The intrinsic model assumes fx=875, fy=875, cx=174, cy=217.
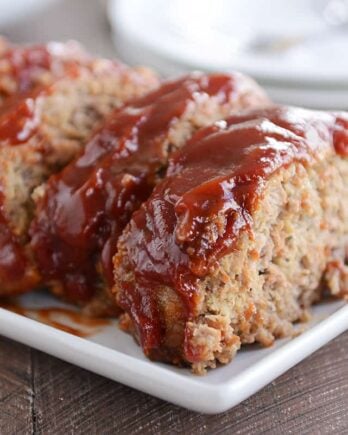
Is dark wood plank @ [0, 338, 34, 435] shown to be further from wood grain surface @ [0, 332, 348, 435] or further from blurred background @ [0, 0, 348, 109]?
blurred background @ [0, 0, 348, 109]

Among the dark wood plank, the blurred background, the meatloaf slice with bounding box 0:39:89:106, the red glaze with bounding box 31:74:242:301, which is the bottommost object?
the dark wood plank

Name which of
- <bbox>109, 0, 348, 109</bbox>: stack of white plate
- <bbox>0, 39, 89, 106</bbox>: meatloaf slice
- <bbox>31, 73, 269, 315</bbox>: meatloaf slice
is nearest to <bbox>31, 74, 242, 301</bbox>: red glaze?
<bbox>31, 73, 269, 315</bbox>: meatloaf slice

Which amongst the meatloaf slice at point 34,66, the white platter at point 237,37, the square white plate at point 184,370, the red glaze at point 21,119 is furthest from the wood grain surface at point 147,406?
the white platter at point 237,37

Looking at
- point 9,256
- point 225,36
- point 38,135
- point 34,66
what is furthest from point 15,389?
point 225,36

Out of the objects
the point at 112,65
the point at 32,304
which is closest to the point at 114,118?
the point at 112,65

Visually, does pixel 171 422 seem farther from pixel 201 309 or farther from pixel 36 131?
pixel 36 131

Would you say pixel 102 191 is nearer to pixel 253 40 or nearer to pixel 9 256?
pixel 9 256
